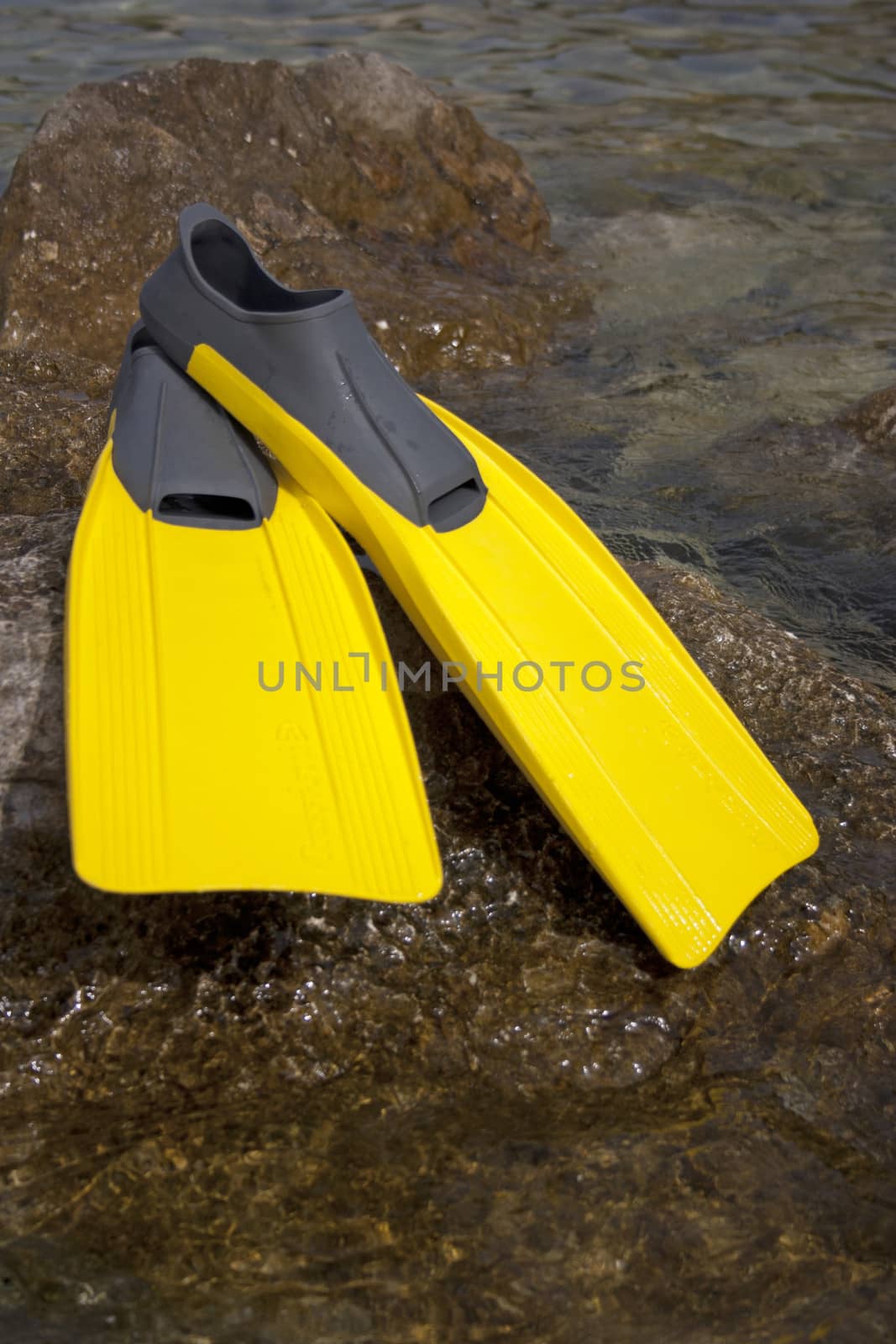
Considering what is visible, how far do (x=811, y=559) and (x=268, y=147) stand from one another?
2.89 m

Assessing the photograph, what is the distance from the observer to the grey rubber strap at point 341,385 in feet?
7.63

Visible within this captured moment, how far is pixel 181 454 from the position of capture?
2357 mm

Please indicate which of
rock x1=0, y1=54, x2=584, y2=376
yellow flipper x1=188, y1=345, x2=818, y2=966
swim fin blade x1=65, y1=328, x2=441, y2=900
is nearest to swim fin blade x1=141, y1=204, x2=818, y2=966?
yellow flipper x1=188, y1=345, x2=818, y2=966

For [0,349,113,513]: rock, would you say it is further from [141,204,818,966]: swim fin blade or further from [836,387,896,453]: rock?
[836,387,896,453]: rock

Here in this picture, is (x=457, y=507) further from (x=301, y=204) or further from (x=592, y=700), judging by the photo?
(x=301, y=204)

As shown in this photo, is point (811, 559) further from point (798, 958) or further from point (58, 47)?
point (58, 47)

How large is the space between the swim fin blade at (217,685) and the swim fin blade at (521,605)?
0.36 feet

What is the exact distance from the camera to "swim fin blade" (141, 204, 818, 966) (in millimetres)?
2014

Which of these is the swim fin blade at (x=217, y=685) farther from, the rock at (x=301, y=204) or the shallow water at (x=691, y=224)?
the rock at (x=301, y=204)

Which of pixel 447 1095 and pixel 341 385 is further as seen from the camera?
pixel 341 385

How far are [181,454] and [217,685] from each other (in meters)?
0.57

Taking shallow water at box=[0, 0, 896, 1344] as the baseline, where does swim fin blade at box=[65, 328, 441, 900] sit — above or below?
above

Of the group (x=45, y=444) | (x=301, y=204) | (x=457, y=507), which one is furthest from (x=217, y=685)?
(x=301, y=204)

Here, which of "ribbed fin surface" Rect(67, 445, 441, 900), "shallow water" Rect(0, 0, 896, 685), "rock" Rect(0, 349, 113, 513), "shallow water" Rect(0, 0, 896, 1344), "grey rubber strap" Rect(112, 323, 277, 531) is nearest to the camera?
"shallow water" Rect(0, 0, 896, 1344)
